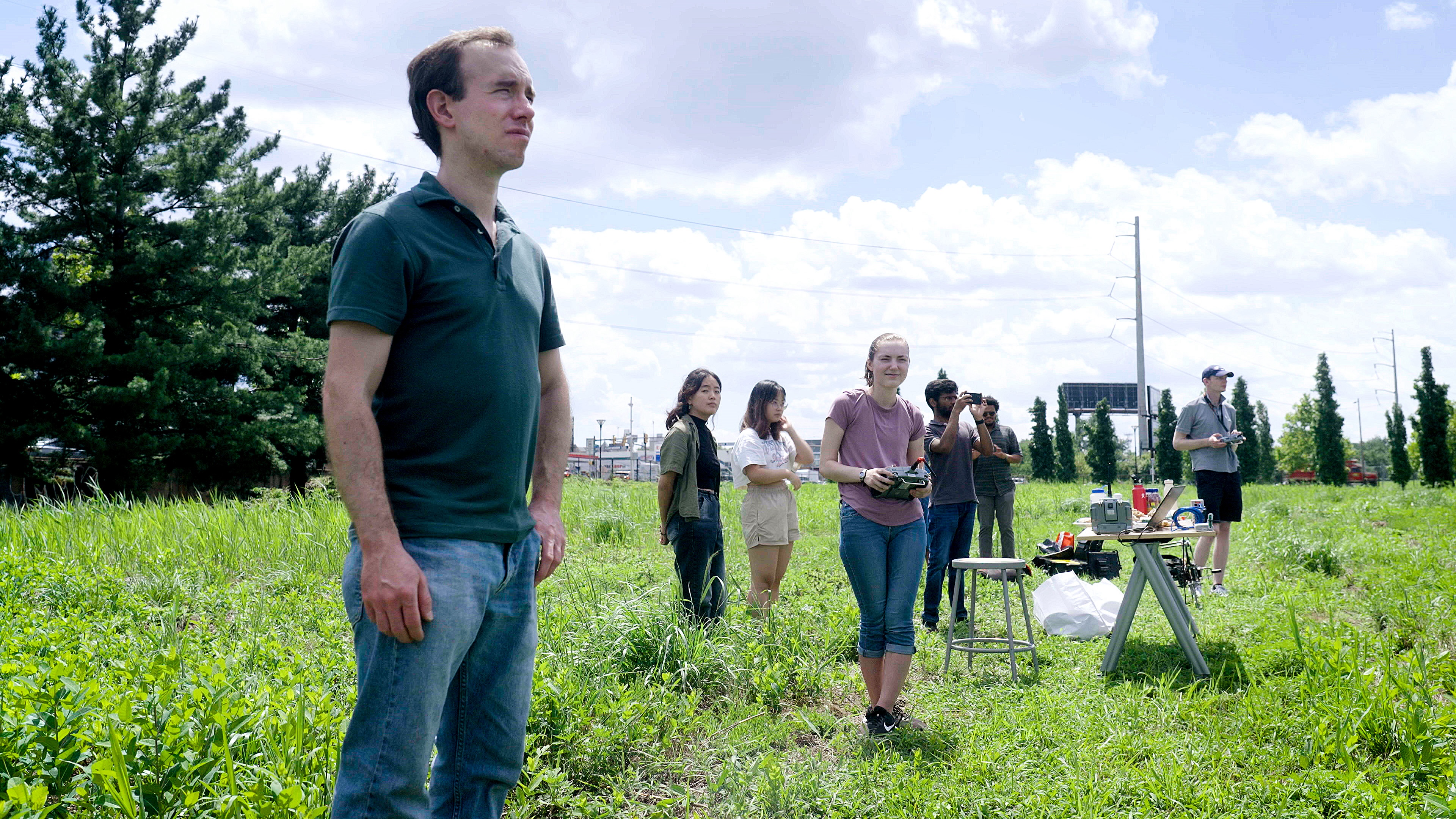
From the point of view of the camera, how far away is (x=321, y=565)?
7680 millimetres

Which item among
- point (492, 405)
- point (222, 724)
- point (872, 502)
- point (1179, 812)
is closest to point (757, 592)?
point (872, 502)

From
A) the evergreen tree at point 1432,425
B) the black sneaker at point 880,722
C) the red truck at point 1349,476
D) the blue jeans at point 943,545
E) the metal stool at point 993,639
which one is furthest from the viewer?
the red truck at point 1349,476

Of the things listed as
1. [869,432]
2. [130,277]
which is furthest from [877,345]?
[130,277]

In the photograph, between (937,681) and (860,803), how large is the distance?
2097 mm

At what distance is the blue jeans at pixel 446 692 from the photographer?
5.83 feet

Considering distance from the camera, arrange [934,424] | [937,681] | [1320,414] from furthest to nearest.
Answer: [1320,414] → [934,424] → [937,681]

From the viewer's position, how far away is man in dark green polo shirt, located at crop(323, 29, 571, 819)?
5.80 ft

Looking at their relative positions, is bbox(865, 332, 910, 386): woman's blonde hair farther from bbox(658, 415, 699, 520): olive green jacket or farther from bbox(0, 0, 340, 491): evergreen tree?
bbox(0, 0, 340, 491): evergreen tree

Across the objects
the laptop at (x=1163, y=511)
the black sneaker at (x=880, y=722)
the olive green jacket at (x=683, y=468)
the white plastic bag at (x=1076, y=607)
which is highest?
the olive green jacket at (x=683, y=468)

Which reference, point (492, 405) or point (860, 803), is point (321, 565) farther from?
point (492, 405)

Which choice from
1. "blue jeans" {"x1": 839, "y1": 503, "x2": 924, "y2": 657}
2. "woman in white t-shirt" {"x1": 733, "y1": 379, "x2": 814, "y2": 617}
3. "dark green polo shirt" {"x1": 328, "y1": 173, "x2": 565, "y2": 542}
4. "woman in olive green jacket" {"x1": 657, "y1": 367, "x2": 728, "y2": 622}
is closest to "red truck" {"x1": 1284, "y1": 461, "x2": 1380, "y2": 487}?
"woman in white t-shirt" {"x1": 733, "y1": 379, "x2": 814, "y2": 617}

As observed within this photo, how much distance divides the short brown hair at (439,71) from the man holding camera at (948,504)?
5.23 m

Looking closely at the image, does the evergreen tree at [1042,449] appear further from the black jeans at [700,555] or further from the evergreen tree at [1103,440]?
the black jeans at [700,555]

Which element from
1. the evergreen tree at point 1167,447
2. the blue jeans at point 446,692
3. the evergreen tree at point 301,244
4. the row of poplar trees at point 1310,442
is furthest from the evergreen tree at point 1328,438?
the blue jeans at point 446,692
